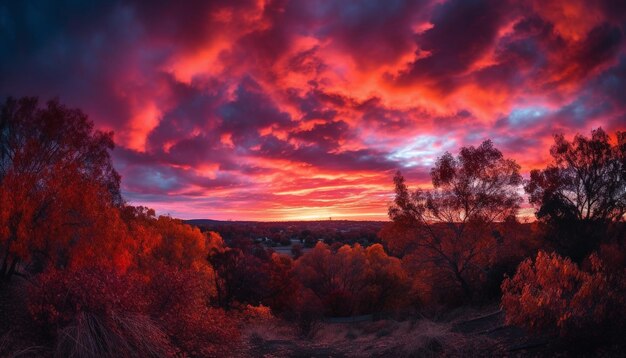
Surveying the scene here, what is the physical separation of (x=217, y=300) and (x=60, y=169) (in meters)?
23.2

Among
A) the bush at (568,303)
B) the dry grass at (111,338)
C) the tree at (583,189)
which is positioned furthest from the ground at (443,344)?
the tree at (583,189)

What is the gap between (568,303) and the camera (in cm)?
980

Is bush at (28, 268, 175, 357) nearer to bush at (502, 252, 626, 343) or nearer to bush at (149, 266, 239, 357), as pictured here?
bush at (149, 266, 239, 357)

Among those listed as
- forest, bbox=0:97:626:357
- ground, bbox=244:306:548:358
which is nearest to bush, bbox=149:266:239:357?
forest, bbox=0:97:626:357

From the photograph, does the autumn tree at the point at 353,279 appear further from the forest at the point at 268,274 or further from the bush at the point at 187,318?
the bush at the point at 187,318

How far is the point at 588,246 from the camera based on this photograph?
88.5ft

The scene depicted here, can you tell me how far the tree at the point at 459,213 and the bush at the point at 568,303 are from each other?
44.0 ft

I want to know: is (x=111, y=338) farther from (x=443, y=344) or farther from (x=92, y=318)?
(x=443, y=344)

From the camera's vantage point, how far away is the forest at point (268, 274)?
9719mm

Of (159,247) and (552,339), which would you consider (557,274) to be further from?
(159,247)

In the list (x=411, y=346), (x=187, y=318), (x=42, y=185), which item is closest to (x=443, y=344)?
(x=411, y=346)

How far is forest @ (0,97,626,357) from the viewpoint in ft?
31.9

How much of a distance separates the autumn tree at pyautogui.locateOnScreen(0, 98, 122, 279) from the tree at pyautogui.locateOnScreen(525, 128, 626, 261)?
32.3m

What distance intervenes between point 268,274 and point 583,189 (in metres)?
30.9
